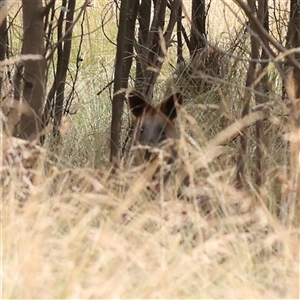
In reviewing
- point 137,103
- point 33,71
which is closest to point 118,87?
point 137,103

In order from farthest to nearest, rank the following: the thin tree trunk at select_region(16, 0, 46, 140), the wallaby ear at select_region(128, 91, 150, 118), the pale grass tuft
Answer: the wallaby ear at select_region(128, 91, 150, 118) → the thin tree trunk at select_region(16, 0, 46, 140) → the pale grass tuft

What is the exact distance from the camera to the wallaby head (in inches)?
212

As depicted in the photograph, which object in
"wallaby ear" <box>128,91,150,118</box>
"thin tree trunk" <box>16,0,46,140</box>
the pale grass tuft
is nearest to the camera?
the pale grass tuft

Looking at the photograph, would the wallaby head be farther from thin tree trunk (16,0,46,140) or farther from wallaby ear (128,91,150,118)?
thin tree trunk (16,0,46,140)

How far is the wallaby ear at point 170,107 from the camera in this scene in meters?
5.36

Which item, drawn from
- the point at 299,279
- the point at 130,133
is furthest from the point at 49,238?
the point at 130,133

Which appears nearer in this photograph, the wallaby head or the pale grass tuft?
the pale grass tuft

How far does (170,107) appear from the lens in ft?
17.9

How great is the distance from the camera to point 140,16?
6570 millimetres

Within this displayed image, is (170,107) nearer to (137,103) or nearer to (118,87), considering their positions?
(137,103)

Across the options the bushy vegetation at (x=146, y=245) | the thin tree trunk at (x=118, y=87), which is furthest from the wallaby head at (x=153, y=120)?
the bushy vegetation at (x=146, y=245)

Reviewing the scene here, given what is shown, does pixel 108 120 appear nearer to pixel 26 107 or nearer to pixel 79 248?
pixel 26 107

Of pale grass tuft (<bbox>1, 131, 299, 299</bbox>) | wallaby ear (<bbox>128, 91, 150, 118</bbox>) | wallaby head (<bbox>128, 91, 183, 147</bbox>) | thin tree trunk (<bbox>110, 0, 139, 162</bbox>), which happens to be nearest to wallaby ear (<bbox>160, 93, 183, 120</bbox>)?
wallaby head (<bbox>128, 91, 183, 147</bbox>)

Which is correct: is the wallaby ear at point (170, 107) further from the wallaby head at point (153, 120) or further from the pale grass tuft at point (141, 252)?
the pale grass tuft at point (141, 252)
